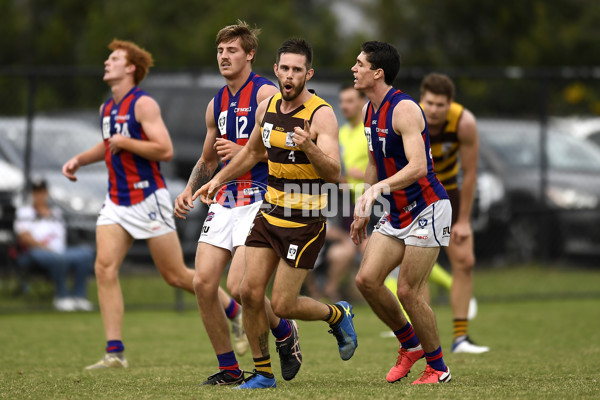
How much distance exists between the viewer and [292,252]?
6.13m

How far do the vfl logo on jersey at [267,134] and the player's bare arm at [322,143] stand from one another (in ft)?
0.89

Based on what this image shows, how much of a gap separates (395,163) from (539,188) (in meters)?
8.59

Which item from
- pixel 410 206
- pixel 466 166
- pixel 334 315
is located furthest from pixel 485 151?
pixel 334 315

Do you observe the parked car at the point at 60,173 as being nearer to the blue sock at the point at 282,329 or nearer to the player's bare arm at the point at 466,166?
the player's bare arm at the point at 466,166

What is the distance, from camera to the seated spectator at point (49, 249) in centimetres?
1191

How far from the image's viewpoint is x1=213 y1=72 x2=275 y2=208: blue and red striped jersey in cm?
681

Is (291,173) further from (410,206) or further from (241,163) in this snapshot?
(410,206)

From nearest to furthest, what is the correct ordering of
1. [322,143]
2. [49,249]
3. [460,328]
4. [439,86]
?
[322,143], [439,86], [460,328], [49,249]

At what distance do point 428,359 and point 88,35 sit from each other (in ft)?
47.7

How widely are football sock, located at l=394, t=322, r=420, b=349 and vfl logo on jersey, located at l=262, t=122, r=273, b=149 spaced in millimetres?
1566

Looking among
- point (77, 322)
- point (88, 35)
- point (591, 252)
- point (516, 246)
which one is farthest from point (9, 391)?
point (88, 35)

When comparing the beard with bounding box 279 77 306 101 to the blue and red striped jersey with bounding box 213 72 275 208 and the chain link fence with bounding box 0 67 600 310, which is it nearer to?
the blue and red striped jersey with bounding box 213 72 275 208

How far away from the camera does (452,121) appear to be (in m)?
8.48

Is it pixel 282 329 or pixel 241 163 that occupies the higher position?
pixel 241 163
